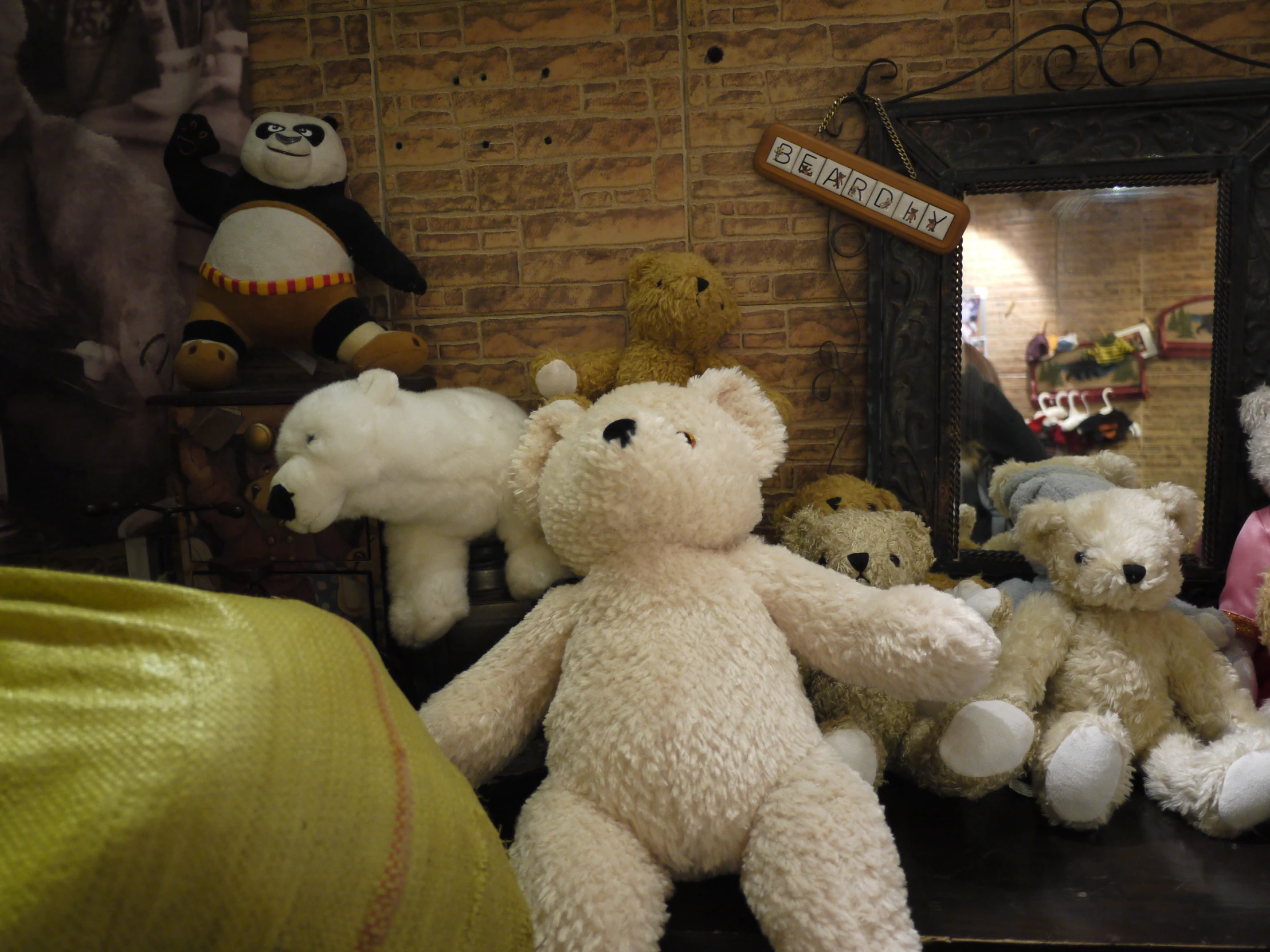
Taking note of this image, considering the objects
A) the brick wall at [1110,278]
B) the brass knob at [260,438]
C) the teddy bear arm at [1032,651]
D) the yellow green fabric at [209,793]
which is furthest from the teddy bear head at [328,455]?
the brick wall at [1110,278]

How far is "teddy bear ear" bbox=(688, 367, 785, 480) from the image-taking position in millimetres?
1206

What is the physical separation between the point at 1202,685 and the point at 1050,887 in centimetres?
46

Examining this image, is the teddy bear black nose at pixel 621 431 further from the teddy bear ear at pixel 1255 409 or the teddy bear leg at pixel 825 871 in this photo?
the teddy bear ear at pixel 1255 409

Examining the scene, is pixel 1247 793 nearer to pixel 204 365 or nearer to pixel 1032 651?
pixel 1032 651

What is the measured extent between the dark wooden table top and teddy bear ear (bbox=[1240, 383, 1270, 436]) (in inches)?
28.7

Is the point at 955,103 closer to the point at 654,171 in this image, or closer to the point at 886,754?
the point at 654,171

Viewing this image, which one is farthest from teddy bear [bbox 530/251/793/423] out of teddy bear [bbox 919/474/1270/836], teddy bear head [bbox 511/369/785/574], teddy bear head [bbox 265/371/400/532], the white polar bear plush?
teddy bear [bbox 919/474/1270/836]

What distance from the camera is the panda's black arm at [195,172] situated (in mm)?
1553

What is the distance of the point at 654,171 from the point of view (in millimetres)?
1633

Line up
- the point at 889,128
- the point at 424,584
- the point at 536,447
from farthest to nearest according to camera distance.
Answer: the point at 889,128 < the point at 424,584 < the point at 536,447

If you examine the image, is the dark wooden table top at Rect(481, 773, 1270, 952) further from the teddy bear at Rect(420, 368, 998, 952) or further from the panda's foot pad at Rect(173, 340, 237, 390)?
the panda's foot pad at Rect(173, 340, 237, 390)

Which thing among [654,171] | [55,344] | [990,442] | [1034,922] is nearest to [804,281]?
[654,171]

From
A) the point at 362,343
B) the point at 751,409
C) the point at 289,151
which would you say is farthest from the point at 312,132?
the point at 751,409

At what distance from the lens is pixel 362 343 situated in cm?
150
